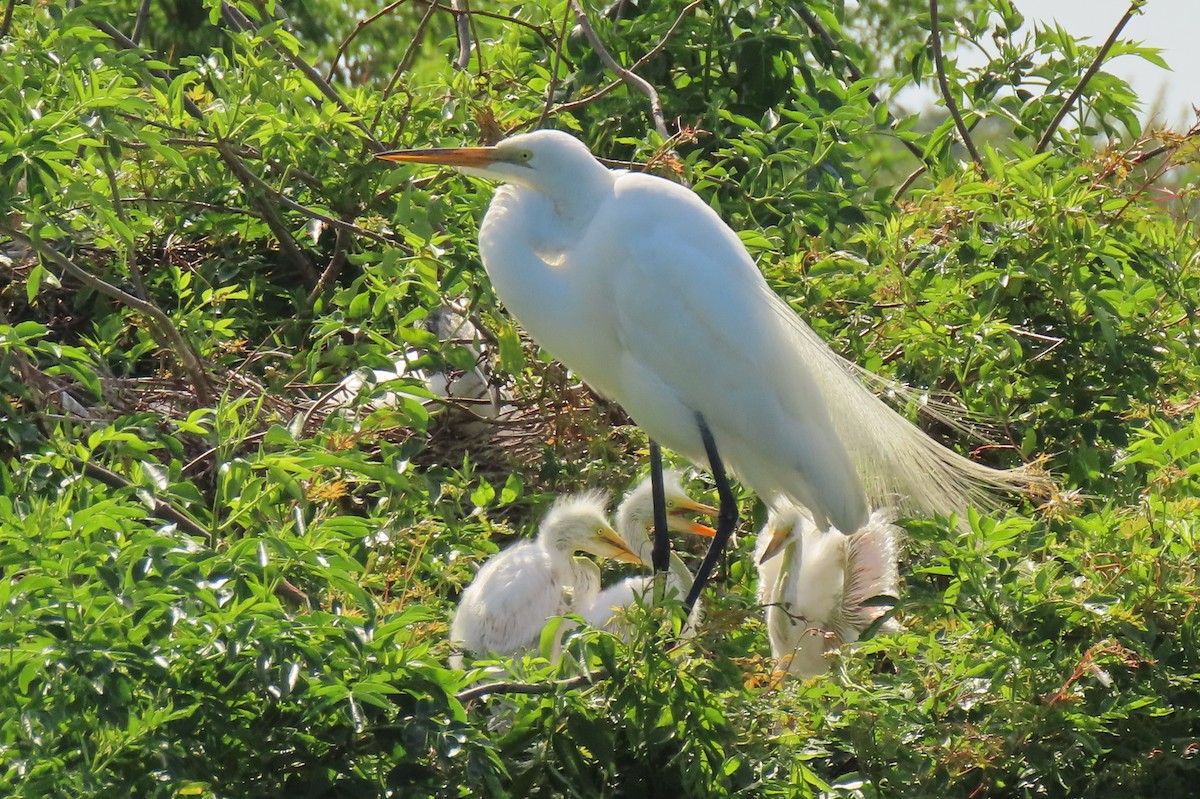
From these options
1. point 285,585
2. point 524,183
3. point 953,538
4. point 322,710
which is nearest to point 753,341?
point 524,183

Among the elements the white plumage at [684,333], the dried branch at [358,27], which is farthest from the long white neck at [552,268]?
the dried branch at [358,27]

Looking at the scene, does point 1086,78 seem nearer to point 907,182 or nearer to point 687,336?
point 907,182

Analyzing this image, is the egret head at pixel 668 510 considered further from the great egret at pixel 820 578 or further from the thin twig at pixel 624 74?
the thin twig at pixel 624 74

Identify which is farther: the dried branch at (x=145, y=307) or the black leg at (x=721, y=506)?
the black leg at (x=721, y=506)

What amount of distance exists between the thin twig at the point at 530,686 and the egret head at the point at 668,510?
1.19 meters

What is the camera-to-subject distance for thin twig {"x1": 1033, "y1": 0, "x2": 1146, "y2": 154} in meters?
3.13

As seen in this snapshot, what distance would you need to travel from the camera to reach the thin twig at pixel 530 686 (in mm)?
1857

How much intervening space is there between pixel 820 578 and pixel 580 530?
52 centimetres

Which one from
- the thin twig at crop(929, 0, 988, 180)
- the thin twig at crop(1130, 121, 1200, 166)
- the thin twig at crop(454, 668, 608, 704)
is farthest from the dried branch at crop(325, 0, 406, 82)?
the thin twig at crop(454, 668, 608, 704)

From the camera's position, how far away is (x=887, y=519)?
300cm

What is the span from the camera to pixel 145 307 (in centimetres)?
263

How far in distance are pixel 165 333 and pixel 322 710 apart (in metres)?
1.33

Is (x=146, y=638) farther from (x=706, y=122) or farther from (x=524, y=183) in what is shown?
(x=706, y=122)

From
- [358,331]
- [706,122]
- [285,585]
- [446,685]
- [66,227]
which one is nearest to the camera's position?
[446,685]
